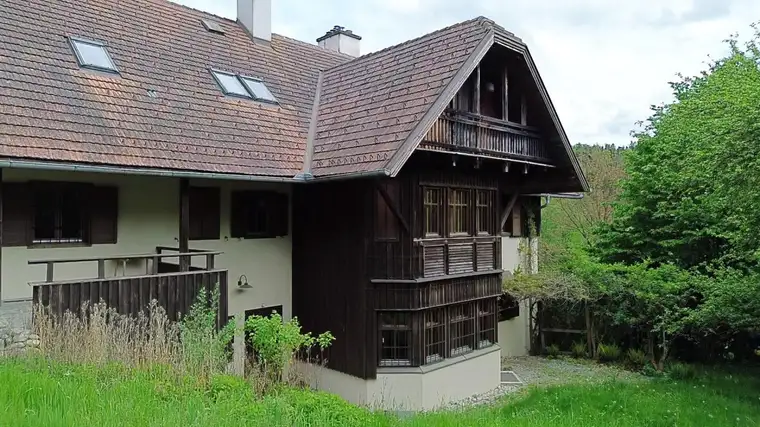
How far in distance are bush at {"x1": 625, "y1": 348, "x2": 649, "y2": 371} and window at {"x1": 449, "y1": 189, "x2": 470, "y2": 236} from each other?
616cm

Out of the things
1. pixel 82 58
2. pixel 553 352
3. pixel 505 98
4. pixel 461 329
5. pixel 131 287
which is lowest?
pixel 553 352

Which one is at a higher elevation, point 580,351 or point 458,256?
point 458,256

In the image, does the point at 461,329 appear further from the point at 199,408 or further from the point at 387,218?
the point at 199,408

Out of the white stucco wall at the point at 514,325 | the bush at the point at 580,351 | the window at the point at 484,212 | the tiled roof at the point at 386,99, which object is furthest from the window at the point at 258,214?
the bush at the point at 580,351

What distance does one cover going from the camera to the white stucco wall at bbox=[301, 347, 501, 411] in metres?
10.6

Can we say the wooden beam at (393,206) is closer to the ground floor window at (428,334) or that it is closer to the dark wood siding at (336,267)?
the dark wood siding at (336,267)

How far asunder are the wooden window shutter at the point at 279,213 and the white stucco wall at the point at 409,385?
9.50 feet

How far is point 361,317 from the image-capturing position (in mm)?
10883

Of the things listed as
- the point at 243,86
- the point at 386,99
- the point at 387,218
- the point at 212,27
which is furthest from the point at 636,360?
the point at 212,27

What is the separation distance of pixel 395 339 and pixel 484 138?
4.47 meters

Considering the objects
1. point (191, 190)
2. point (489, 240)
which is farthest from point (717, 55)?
point (191, 190)

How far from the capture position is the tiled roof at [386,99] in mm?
→ 10133

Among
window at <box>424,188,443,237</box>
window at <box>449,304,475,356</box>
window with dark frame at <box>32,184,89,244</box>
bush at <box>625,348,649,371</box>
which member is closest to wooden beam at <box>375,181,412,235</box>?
window at <box>424,188,443,237</box>

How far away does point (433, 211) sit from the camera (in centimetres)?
1123
